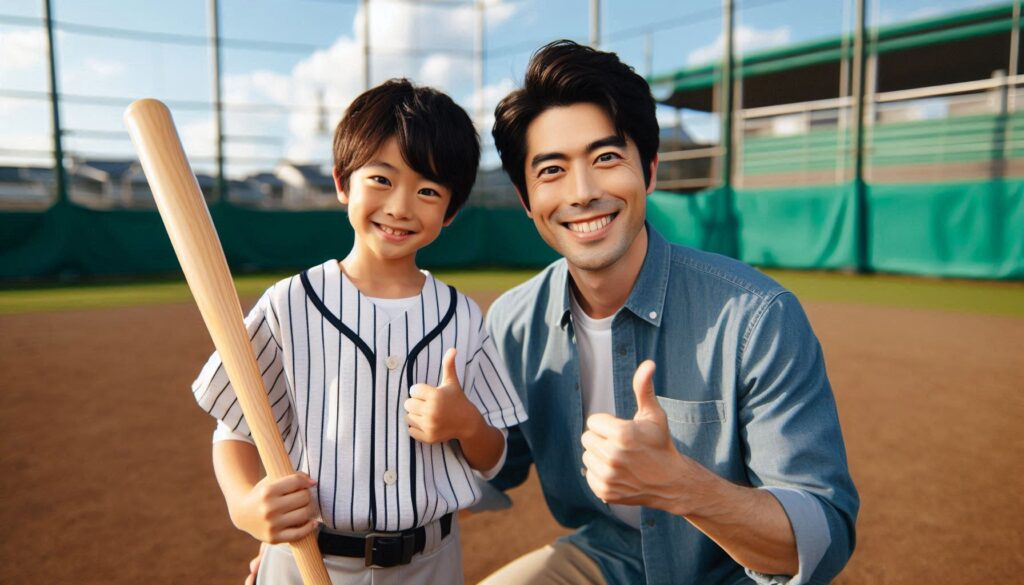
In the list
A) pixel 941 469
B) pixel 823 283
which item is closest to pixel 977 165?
pixel 823 283

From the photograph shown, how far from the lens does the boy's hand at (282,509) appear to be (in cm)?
117

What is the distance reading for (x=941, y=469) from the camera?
3.45 m

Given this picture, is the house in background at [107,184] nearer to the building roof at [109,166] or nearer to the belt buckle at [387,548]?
the building roof at [109,166]

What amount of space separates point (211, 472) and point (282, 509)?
103 inches

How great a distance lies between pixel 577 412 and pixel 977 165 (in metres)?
15.1

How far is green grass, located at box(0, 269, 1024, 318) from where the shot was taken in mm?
8961

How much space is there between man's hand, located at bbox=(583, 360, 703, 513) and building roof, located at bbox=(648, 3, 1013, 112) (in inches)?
564

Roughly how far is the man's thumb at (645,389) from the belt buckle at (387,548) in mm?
554

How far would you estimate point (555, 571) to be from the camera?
184 centimetres

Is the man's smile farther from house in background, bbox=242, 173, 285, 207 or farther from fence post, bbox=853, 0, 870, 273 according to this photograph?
house in background, bbox=242, 173, 285, 207

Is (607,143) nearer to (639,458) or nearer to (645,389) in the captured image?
(645,389)

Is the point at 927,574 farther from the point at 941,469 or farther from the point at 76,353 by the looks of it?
the point at 76,353

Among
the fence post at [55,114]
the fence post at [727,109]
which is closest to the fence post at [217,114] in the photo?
the fence post at [55,114]

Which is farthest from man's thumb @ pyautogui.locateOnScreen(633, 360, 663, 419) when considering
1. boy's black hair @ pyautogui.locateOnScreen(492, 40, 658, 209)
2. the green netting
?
the green netting
